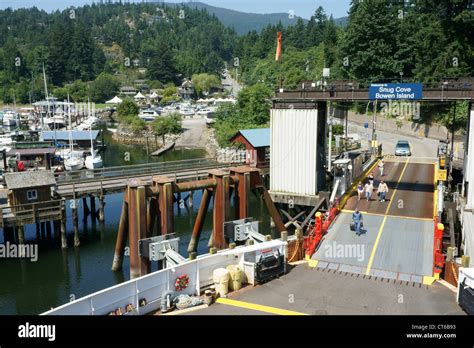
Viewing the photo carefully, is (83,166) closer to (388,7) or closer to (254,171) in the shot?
(254,171)

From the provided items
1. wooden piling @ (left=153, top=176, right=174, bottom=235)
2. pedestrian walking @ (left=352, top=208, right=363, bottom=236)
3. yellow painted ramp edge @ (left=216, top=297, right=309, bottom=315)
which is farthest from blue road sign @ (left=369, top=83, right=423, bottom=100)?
yellow painted ramp edge @ (left=216, top=297, right=309, bottom=315)

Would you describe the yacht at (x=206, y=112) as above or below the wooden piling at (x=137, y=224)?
above

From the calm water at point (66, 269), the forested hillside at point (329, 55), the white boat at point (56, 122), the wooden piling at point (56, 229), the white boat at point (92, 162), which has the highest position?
the forested hillside at point (329, 55)

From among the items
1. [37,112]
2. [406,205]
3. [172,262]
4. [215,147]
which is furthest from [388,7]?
[37,112]

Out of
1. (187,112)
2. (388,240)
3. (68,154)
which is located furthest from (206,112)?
(388,240)

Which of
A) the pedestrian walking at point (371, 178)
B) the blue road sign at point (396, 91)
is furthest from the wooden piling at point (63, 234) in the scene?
the blue road sign at point (396, 91)

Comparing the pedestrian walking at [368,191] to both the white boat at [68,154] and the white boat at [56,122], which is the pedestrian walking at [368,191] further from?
the white boat at [56,122]

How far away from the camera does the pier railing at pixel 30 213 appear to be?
3216cm

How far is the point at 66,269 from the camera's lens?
31453mm

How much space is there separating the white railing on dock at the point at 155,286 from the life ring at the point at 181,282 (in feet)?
0.36

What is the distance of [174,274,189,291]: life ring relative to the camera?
1750 cm

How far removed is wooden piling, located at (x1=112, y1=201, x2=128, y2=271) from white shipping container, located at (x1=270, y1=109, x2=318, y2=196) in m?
10.8

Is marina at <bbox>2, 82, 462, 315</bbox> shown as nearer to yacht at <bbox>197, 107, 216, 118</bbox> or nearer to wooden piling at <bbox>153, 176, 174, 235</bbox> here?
wooden piling at <bbox>153, 176, 174, 235</bbox>

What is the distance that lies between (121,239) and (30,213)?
9086 millimetres
